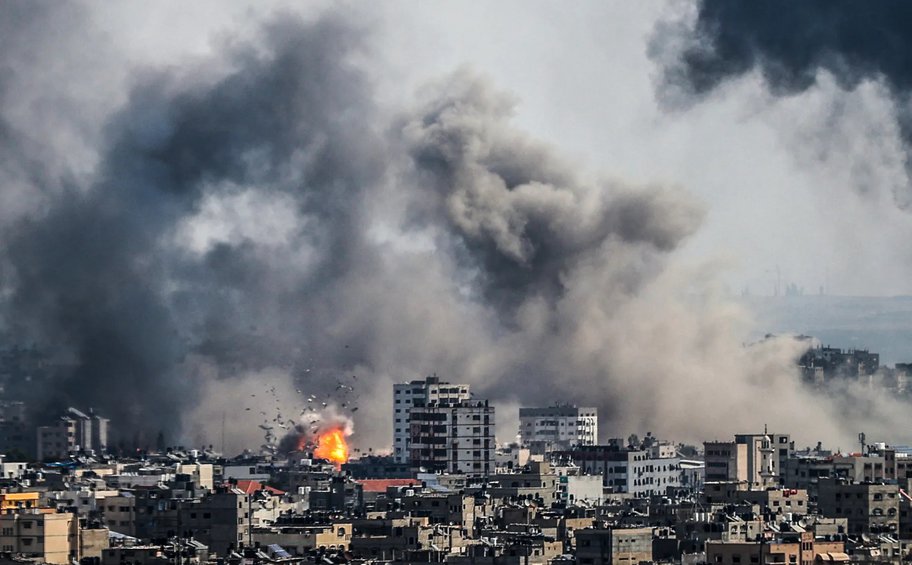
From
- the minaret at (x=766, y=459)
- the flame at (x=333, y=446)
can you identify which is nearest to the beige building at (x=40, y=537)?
the minaret at (x=766, y=459)

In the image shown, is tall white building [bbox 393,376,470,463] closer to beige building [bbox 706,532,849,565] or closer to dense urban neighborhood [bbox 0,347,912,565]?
dense urban neighborhood [bbox 0,347,912,565]

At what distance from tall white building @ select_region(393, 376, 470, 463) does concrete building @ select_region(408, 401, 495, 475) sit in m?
1.64

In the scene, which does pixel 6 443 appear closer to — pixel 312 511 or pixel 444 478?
pixel 444 478

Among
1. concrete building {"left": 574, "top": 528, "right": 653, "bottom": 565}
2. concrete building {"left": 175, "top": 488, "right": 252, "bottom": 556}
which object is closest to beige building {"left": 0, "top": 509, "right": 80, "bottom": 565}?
concrete building {"left": 175, "top": 488, "right": 252, "bottom": 556}

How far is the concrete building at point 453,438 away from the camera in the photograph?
109 m

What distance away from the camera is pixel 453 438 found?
109875 millimetres

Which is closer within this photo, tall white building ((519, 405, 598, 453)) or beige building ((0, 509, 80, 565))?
beige building ((0, 509, 80, 565))

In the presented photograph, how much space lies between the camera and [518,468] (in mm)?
104438

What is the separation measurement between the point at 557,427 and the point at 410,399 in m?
7.44

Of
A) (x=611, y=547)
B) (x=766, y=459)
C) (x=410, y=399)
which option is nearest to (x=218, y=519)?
(x=611, y=547)

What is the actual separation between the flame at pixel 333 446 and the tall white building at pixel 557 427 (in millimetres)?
6793

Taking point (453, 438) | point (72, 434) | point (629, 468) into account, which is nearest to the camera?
point (629, 468)

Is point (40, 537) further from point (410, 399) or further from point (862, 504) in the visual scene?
point (410, 399)

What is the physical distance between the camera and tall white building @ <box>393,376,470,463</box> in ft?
379
